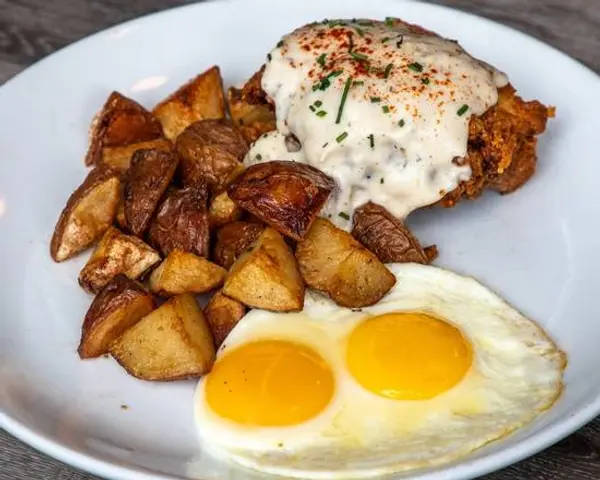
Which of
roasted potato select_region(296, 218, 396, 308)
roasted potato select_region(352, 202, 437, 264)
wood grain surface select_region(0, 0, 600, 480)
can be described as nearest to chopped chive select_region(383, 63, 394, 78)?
roasted potato select_region(352, 202, 437, 264)

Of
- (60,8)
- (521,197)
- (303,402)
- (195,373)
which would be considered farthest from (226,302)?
(60,8)

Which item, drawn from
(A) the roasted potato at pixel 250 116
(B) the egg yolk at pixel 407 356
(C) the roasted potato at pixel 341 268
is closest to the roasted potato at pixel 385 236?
(C) the roasted potato at pixel 341 268

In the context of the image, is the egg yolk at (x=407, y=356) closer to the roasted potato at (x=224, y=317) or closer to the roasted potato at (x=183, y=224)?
the roasted potato at (x=224, y=317)

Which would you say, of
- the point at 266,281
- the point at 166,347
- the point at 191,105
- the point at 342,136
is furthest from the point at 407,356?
the point at 191,105

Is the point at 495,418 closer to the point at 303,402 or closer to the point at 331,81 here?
the point at 303,402

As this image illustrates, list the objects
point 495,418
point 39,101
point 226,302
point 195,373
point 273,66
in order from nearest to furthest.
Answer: point 495,418
point 195,373
point 226,302
point 273,66
point 39,101

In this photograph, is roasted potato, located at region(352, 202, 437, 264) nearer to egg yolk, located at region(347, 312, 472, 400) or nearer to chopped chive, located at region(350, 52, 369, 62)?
egg yolk, located at region(347, 312, 472, 400)
